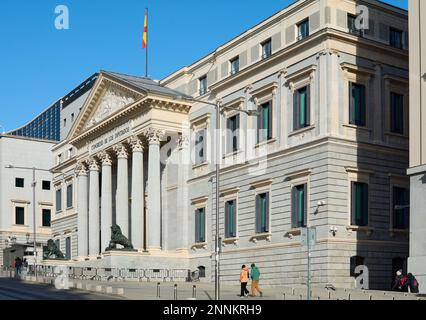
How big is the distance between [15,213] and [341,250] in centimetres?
7200

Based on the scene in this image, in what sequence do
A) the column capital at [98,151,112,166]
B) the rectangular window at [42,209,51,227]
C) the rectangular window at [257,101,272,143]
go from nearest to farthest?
the rectangular window at [257,101,272,143]
the column capital at [98,151,112,166]
the rectangular window at [42,209,51,227]

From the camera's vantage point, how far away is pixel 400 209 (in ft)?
160

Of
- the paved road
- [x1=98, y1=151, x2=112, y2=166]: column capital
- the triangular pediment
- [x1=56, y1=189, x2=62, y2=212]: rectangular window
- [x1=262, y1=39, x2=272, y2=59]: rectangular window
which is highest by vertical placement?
[x1=262, y1=39, x2=272, y2=59]: rectangular window

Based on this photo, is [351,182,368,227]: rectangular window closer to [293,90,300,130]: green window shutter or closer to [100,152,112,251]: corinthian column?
[293,90,300,130]: green window shutter

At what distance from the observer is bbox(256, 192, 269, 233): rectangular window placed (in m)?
51.4

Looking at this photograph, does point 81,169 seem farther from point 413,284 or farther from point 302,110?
point 413,284

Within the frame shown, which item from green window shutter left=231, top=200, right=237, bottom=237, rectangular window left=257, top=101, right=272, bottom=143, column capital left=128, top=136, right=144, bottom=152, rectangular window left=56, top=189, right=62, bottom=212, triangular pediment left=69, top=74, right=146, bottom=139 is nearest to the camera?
rectangular window left=257, top=101, right=272, bottom=143

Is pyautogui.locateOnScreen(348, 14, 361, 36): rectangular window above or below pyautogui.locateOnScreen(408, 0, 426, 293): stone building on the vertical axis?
above

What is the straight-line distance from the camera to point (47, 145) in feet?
380

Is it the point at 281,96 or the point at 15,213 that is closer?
the point at 281,96

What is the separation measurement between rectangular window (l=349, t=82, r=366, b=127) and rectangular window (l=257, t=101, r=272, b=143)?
640 centimetres

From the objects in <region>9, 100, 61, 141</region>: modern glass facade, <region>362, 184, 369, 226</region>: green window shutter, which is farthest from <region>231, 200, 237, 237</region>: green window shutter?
<region>9, 100, 61, 141</region>: modern glass facade

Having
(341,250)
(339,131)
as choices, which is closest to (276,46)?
(339,131)
